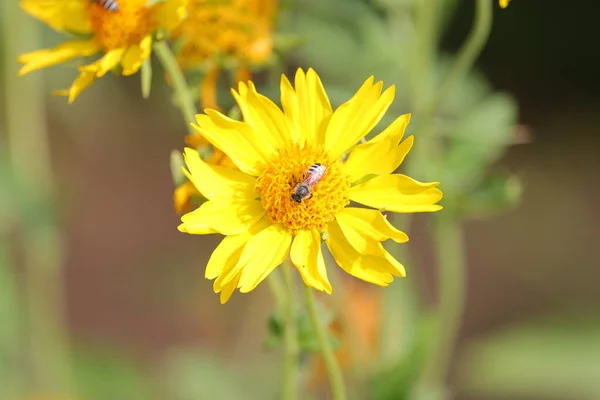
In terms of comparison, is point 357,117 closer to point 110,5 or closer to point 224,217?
point 224,217

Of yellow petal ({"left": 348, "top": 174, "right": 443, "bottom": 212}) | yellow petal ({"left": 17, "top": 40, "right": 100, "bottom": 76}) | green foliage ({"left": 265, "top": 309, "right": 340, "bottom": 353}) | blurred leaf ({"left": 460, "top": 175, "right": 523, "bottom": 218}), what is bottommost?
green foliage ({"left": 265, "top": 309, "right": 340, "bottom": 353})

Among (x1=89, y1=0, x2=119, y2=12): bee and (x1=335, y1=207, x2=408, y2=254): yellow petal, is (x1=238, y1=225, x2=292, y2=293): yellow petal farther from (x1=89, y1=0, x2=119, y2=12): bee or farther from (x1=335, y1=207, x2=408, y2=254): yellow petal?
(x1=89, y1=0, x2=119, y2=12): bee

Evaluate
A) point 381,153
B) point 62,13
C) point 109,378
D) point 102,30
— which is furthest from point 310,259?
point 109,378

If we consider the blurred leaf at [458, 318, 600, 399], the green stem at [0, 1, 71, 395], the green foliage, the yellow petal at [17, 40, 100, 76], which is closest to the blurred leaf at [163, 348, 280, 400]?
the green stem at [0, 1, 71, 395]

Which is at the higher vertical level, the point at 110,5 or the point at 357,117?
the point at 110,5

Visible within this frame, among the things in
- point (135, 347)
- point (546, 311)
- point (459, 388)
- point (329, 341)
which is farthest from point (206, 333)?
point (329, 341)

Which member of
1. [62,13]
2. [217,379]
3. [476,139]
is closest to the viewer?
[62,13]
